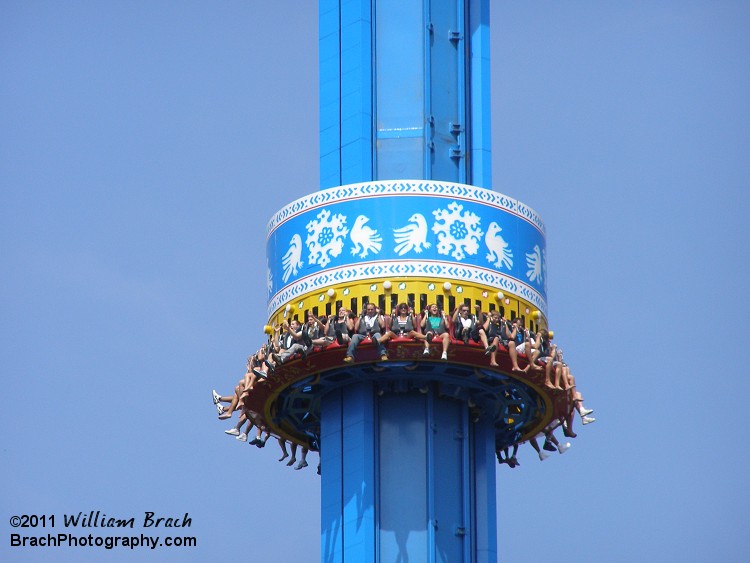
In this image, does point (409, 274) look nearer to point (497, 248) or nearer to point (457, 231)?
point (457, 231)

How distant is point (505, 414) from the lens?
7706cm

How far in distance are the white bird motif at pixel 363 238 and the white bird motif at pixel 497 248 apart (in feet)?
9.69

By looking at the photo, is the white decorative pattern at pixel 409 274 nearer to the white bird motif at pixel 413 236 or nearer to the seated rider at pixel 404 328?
the white bird motif at pixel 413 236

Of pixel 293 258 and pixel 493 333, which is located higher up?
pixel 293 258

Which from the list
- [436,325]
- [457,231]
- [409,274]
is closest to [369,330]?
[436,325]

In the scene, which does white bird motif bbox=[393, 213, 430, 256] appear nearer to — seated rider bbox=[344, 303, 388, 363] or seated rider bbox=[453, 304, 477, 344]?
seated rider bbox=[344, 303, 388, 363]

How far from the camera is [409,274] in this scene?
73.8m

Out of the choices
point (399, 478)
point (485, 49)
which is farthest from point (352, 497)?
point (485, 49)

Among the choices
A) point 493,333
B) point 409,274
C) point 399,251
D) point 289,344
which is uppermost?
point 399,251

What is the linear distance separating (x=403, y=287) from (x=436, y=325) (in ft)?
4.90

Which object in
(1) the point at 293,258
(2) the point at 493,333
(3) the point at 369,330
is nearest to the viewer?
(3) the point at 369,330

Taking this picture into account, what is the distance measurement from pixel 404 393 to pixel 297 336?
3.78 m

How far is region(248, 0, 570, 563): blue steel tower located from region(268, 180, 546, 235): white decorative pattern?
1.5 inches

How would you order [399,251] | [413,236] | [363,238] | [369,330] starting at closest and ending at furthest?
1. [369,330]
2. [399,251]
3. [413,236]
4. [363,238]
